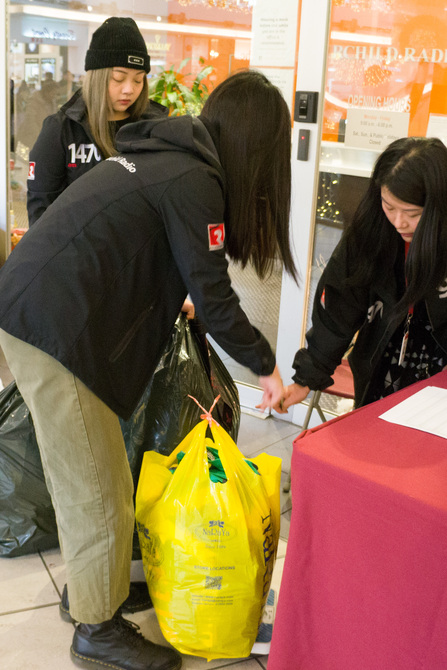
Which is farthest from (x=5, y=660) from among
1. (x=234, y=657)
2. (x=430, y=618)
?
(x=430, y=618)

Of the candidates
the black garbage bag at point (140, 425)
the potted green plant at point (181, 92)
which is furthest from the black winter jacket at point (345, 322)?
the potted green plant at point (181, 92)

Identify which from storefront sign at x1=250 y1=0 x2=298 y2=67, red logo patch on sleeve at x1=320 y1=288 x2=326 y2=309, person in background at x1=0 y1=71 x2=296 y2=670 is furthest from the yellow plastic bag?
storefront sign at x1=250 y1=0 x2=298 y2=67

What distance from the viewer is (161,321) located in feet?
4.93

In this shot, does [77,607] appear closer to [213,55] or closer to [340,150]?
[340,150]

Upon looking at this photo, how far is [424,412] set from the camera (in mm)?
1416

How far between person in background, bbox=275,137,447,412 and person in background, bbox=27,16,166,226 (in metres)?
0.91

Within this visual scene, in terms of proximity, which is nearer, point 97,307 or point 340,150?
point 97,307

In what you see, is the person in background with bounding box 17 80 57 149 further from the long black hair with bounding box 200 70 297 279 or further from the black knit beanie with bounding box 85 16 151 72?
the long black hair with bounding box 200 70 297 279

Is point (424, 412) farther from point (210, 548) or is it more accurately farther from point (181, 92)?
point (181, 92)

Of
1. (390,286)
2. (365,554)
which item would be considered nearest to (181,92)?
(390,286)

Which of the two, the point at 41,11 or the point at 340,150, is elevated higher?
the point at 41,11

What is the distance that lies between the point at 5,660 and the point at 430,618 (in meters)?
1.10

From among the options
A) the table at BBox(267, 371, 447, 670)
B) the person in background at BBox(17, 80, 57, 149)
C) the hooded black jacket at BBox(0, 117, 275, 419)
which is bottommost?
the table at BBox(267, 371, 447, 670)

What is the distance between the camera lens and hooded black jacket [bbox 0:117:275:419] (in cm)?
136
